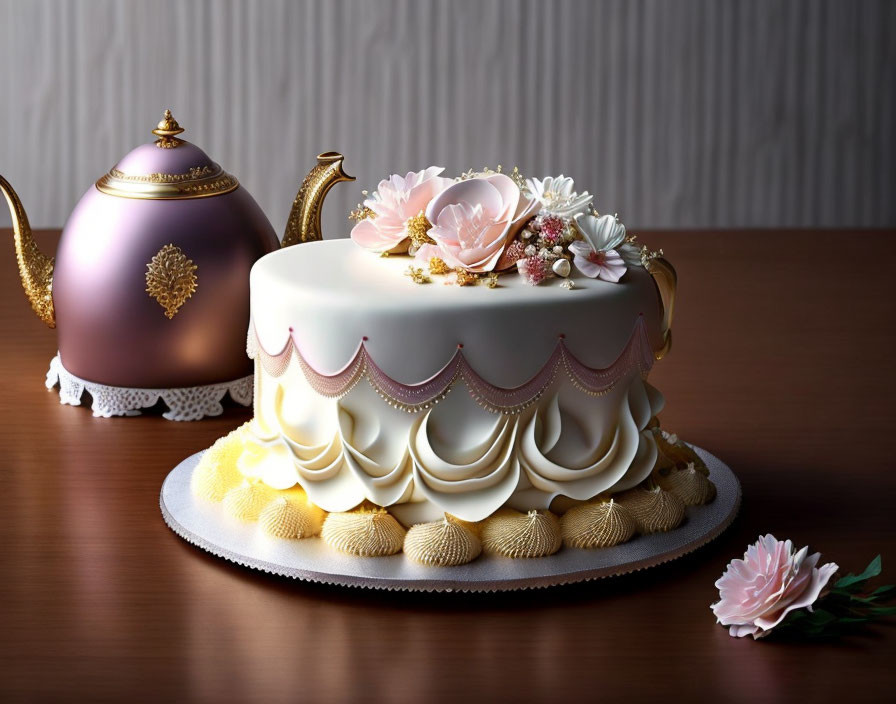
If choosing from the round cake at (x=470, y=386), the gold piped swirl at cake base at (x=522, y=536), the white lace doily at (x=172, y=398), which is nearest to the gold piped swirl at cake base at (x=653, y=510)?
the round cake at (x=470, y=386)

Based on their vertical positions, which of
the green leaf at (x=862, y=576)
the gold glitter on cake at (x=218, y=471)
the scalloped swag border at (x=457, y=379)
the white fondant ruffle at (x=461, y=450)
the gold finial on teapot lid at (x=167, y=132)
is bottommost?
the green leaf at (x=862, y=576)

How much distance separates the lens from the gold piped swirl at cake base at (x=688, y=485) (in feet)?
6.22

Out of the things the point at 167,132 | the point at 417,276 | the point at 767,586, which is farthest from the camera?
the point at 167,132

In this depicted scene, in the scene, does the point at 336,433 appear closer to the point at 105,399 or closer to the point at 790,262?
the point at 105,399

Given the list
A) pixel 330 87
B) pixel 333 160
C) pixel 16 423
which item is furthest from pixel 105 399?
pixel 330 87

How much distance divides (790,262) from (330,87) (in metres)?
1.53

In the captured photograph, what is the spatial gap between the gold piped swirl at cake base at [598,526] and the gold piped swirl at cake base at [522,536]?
0.9 inches

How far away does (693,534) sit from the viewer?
1818 millimetres

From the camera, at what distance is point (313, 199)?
2.51 meters

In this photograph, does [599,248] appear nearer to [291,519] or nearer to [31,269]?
[291,519]

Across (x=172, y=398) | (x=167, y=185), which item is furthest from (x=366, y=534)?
(x=167, y=185)

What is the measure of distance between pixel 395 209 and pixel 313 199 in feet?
2.09

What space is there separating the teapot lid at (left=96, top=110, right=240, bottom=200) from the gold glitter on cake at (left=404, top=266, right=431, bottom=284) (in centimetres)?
66

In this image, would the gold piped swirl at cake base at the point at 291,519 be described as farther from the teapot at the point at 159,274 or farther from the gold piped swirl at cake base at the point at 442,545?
the teapot at the point at 159,274
